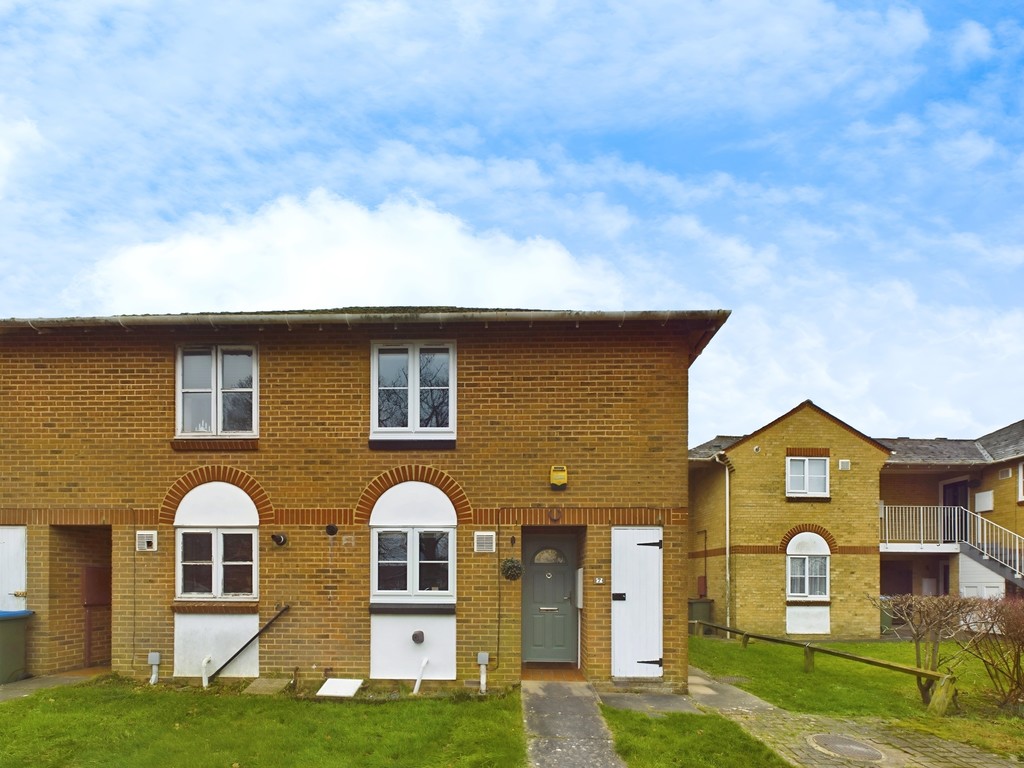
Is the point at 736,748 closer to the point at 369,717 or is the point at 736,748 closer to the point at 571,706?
the point at 571,706

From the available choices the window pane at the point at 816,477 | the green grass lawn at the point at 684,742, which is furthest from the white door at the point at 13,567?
the window pane at the point at 816,477

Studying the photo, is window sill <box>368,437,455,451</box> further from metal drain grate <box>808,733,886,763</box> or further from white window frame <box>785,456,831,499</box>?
white window frame <box>785,456,831,499</box>

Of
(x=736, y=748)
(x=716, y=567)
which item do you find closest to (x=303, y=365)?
(x=736, y=748)

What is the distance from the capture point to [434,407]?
1170 cm

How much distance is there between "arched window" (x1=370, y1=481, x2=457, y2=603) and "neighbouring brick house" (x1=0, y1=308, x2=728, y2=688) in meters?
0.03

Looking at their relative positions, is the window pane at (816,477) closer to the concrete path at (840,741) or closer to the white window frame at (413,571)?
the concrete path at (840,741)

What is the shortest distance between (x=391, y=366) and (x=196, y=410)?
10.4ft

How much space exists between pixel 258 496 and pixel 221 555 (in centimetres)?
106

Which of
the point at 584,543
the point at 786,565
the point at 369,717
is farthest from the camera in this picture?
the point at 786,565

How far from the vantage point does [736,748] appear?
862 cm

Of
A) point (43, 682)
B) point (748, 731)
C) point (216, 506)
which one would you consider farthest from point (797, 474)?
point (43, 682)

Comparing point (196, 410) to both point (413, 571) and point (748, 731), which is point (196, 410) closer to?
point (413, 571)

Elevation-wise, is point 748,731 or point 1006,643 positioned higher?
point 1006,643

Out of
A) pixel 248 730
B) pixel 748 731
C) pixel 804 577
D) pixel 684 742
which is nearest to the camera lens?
pixel 684 742
